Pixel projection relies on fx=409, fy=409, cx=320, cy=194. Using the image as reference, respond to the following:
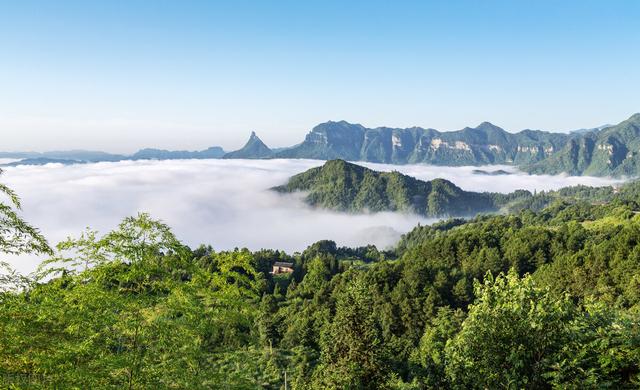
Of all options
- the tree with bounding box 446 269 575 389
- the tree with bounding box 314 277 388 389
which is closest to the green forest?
the tree with bounding box 446 269 575 389

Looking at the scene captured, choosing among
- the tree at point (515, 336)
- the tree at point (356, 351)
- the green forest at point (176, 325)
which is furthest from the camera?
the tree at point (356, 351)

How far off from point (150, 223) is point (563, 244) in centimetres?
12477

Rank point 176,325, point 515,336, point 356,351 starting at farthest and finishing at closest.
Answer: point 356,351 < point 515,336 < point 176,325

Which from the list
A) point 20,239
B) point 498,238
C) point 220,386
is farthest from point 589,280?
point 20,239

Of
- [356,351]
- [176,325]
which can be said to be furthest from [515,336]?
[356,351]

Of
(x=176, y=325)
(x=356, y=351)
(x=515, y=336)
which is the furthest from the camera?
(x=356, y=351)

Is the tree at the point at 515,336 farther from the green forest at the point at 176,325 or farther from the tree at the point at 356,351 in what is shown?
the tree at the point at 356,351

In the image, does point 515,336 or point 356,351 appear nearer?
point 515,336

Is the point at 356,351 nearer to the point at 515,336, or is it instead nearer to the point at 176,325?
the point at 515,336

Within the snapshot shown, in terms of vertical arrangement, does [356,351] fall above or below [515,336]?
below

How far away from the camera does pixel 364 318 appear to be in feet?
100.0

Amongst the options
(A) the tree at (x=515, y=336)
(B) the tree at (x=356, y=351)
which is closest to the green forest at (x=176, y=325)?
(A) the tree at (x=515, y=336)

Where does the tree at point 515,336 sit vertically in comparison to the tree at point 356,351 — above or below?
above

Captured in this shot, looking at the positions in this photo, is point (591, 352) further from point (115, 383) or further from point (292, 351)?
point (292, 351)
